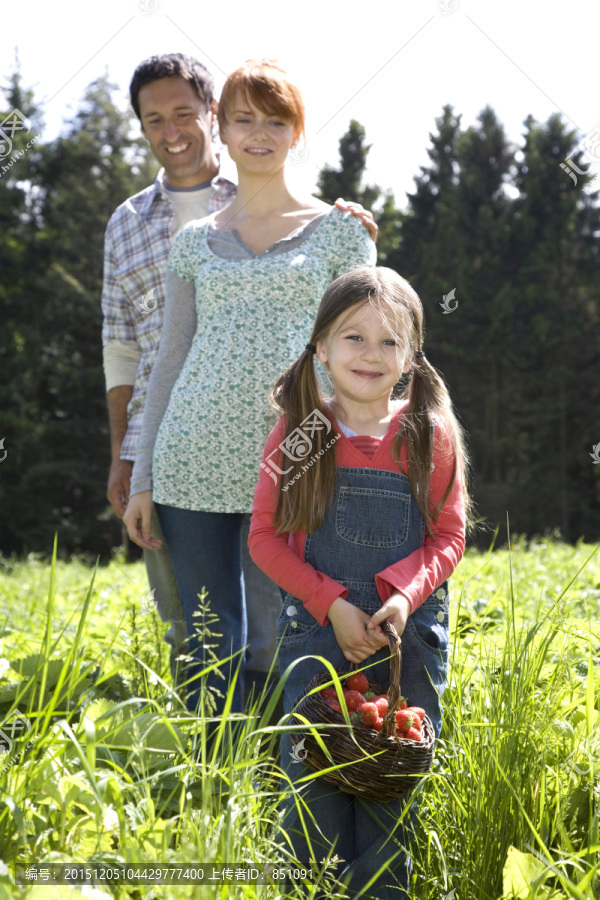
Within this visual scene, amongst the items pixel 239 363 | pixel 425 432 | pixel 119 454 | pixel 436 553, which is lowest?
pixel 436 553

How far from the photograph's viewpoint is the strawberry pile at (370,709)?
5.49 feet

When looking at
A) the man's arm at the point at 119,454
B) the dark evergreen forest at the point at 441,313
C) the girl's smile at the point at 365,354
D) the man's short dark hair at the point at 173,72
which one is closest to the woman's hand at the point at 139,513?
the man's arm at the point at 119,454

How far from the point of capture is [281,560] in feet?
6.66

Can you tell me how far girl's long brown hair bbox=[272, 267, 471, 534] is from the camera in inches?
81.7

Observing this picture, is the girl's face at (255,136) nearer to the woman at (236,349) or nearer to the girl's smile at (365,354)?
the woman at (236,349)

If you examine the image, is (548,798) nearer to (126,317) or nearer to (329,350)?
(329,350)

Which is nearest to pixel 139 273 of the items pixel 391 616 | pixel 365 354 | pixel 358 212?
pixel 358 212

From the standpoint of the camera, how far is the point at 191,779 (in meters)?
1.66

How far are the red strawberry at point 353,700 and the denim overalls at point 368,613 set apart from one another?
0.12 meters

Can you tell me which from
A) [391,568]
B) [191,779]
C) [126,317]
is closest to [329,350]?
[391,568]

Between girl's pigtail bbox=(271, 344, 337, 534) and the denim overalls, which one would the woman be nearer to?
girl's pigtail bbox=(271, 344, 337, 534)

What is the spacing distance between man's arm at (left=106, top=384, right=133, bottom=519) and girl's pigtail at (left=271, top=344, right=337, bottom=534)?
3.48ft

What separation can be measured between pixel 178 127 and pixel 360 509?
178cm

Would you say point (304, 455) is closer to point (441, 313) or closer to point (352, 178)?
point (352, 178)
